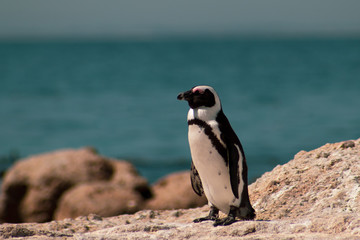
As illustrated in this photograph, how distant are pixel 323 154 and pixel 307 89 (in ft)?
103

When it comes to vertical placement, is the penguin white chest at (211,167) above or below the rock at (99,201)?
below

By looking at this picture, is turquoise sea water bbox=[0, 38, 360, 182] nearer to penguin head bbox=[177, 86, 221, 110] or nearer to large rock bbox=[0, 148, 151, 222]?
large rock bbox=[0, 148, 151, 222]

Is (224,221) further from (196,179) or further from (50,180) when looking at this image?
(50,180)

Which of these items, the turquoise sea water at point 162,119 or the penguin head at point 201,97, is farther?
the turquoise sea water at point 162,119

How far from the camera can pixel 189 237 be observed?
4.36 m

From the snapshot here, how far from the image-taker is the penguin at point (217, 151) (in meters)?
4.80

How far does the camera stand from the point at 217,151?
4.84m

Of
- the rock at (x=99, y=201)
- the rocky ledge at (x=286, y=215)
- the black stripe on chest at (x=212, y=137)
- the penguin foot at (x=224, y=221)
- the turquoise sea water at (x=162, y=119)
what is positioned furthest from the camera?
the turquoise sea water at (x=162, y=119)

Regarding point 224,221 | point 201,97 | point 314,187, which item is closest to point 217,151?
point 201,97

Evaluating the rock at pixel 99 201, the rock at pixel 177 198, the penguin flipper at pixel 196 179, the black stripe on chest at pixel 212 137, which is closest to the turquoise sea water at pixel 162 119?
the rock at pixel 177 198

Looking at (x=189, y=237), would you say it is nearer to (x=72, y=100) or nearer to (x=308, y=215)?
(x=308, y=215)

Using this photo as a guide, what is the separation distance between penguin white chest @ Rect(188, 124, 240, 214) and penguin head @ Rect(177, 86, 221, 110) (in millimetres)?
204

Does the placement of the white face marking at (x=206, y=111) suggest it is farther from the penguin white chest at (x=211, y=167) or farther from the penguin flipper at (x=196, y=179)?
the penguin flipper at (x=196, y=179)

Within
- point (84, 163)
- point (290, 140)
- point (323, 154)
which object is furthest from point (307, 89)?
point (323, 154)
